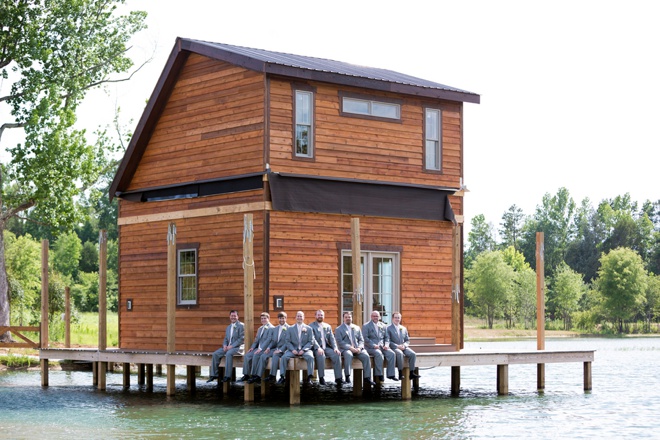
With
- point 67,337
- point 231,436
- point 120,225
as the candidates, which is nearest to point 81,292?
point 67,337

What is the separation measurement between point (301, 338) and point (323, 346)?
581mm

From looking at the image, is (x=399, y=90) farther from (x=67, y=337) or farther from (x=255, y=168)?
(x=67, y=337)

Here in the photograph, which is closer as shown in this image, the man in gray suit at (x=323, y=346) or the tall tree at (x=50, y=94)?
the man in gray suit at (x=323, y=346)

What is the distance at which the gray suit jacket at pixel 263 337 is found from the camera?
23.7 m

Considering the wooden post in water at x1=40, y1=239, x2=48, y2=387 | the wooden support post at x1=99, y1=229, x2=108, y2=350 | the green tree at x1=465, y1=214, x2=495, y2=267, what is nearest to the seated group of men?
the wooden support post at x1=99, y1=229, x2=108, y2=350

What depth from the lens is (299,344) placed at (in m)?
23.6

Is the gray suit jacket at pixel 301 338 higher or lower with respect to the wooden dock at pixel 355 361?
higher

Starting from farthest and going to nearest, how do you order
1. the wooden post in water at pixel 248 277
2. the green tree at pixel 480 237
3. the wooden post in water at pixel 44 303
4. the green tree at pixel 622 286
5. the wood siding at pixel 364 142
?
the green tree at pixel 480 237
the green tree at pixel 622 286
the wooden post in water at pixel 44 303
the wood siding at pixel 364 142
the wooden post in water at pixel 248 277

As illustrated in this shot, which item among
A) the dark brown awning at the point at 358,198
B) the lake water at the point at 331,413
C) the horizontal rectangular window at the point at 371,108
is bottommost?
the lake water at the point at 331,413

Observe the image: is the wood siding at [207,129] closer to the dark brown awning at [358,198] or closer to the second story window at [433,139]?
the dark brown awning at [358,198]

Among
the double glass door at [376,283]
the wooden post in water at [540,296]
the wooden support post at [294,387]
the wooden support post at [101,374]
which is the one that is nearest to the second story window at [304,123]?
the double glass door at [376,283]

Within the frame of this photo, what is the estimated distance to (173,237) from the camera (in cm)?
2589

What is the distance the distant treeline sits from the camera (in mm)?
84625

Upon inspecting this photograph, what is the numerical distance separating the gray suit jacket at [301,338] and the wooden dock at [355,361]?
12.0 inches
